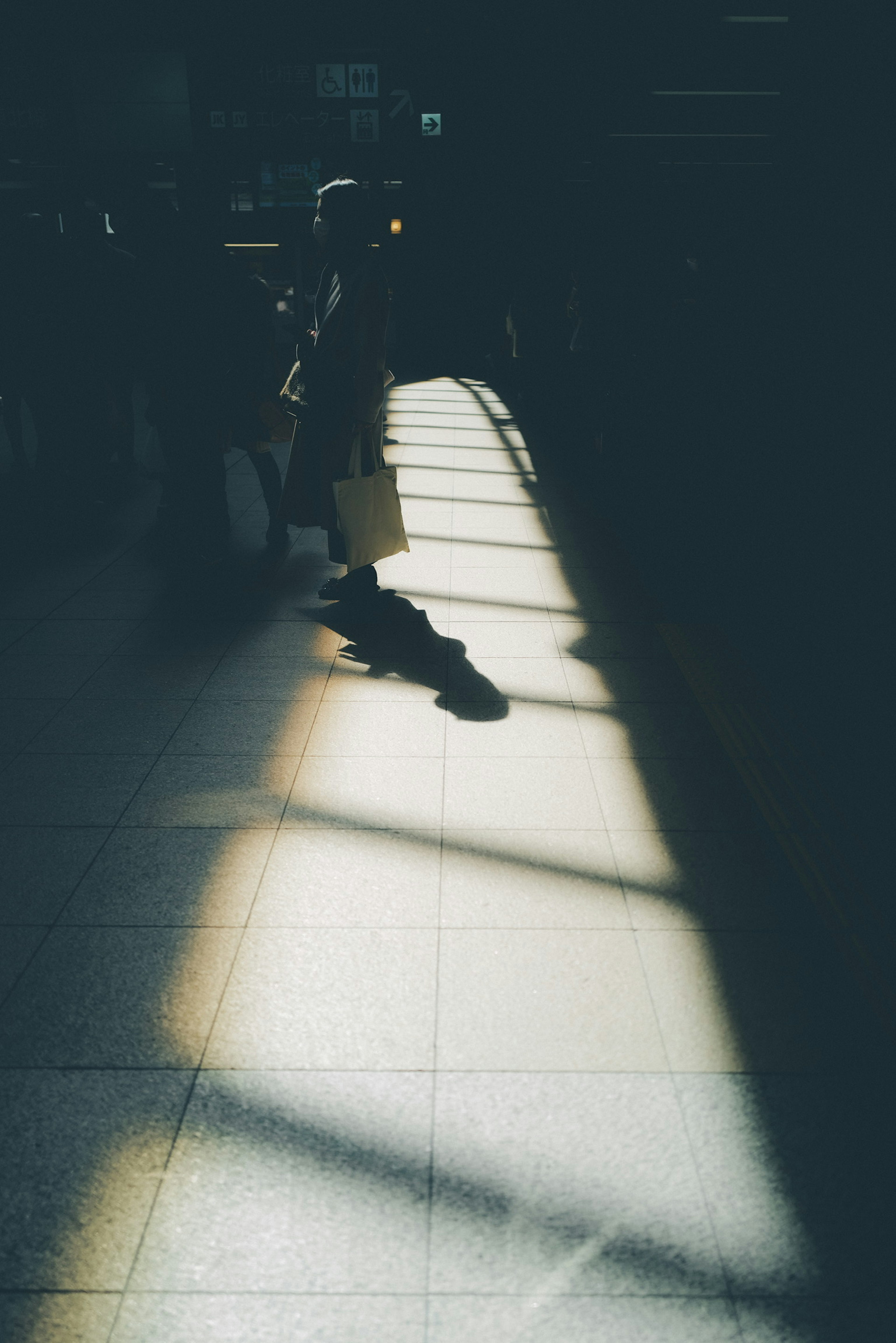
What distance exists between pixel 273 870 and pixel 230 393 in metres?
2.81

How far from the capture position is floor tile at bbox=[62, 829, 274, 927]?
2.11 metres

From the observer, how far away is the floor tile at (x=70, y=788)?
8.20 ft

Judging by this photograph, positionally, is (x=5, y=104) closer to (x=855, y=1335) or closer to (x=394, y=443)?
(x=394, y=443)

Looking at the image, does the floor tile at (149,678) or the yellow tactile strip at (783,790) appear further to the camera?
the floor tile at (149,678)

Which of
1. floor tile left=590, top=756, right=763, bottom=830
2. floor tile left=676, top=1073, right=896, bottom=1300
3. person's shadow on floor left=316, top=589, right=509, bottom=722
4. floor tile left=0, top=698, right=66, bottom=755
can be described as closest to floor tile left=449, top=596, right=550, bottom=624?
person's shadow on floor left=316, top=589, right=509, bottom=722

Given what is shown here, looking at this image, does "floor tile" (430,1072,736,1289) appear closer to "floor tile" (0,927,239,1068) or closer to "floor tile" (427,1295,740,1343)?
"floor tile" (427,1295,740,1343)

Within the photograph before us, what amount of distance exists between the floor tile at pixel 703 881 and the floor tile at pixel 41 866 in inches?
50.1

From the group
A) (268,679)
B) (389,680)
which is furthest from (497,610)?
(268,679)

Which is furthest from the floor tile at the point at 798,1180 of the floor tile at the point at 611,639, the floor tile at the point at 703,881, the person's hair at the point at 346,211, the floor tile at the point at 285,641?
the person's hair at the point at 346,211

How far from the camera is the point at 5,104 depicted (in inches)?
449

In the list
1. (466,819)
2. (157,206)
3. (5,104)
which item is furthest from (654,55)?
(466,819)

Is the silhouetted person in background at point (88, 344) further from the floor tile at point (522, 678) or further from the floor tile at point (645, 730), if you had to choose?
the floor tile at point (645, 730)

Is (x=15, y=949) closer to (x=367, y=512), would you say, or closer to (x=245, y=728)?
(x=245, y=728)

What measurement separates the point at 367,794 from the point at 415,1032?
0.90m
